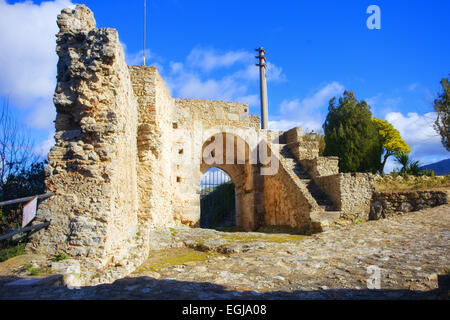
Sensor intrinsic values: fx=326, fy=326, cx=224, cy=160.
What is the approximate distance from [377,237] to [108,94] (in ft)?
20.0

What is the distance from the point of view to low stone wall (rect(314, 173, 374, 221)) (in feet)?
31.4

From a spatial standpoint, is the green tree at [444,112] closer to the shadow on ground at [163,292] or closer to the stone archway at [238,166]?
the stone archway at [238,166]

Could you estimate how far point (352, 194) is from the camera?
976cm

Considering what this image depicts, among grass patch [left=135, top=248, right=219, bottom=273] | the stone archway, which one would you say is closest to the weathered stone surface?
grass patch [left=135, top=248, right=219, bottom=273]

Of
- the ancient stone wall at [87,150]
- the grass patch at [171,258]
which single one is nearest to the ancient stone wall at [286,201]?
the grass patch at [171,258]

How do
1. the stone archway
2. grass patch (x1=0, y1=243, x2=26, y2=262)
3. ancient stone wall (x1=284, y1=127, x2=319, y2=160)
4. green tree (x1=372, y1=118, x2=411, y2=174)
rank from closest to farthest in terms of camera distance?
1. grass patch (x1=0, y1=243, x2=26, y2=262)
2. ancient stone wall (x1=284, y1=127, x2=319, y2=160)
3. the stone archway
4. green tree (x1=372, y1=118, x2=411, y2=174)

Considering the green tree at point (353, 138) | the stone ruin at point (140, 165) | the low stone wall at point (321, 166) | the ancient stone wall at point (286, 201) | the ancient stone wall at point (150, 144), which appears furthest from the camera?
the green tree at point (353, 138)

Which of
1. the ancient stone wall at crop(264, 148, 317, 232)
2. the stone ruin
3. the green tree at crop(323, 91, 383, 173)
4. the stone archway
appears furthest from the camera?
the green tree at crop(323, 91, 383, 173)

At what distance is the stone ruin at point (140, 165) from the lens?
475 cm

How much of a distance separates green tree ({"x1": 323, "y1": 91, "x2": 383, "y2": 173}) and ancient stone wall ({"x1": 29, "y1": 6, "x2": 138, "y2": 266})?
46.5 feet

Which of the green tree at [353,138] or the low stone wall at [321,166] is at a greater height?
the green tree at [353,138]

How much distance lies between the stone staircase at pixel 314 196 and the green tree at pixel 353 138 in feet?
19.7

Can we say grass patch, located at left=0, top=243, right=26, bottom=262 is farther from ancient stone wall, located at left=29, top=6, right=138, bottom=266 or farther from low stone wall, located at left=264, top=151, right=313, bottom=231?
low stone wall, located at left=264, top=151, right=313, bottom=231
